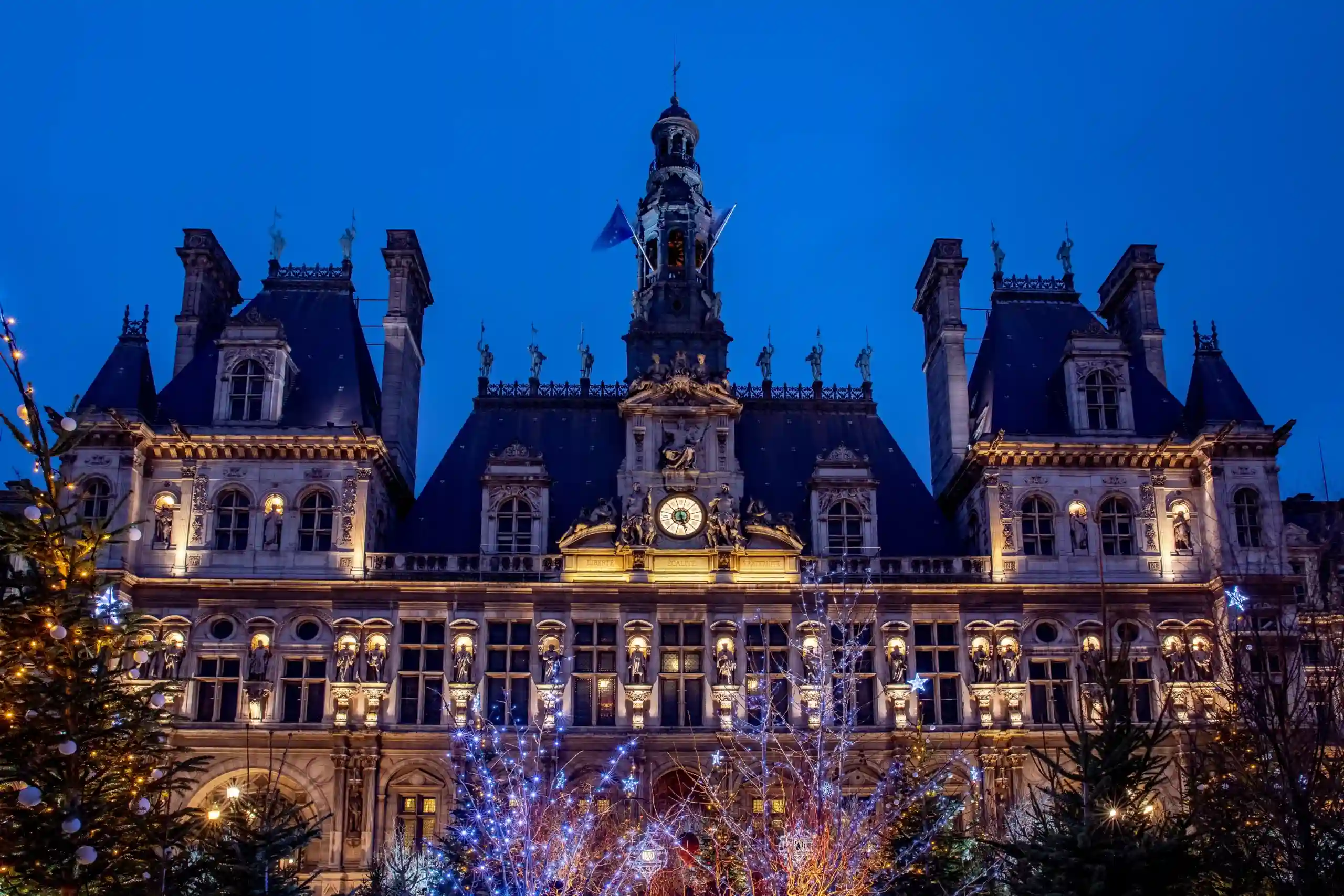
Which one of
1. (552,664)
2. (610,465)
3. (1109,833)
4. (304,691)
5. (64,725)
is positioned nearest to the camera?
(64,725)

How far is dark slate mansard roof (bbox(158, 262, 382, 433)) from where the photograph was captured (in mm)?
46875

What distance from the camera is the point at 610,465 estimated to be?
48594mm

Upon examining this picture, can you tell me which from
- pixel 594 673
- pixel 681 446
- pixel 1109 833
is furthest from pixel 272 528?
pixel 1109 833

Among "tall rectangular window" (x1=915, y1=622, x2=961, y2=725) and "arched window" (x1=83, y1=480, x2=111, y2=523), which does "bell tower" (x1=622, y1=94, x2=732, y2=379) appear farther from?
"arched window" (x1=83, y1=480, x2=111, y2=523)

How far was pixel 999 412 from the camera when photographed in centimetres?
4803

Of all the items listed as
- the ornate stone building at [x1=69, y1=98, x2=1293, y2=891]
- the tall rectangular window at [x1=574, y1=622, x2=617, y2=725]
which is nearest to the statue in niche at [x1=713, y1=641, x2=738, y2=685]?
the ornate stone building at [x1=69, y1=98, x2=1293, y2=891]

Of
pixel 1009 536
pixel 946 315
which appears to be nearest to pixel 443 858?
pixel 1009 536

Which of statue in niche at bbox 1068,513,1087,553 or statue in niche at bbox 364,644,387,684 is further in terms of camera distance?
statue in niche at bbox 1068,513,1087,553

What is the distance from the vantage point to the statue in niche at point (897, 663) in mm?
43312

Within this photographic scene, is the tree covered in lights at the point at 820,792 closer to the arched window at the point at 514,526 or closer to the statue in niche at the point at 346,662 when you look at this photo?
the arched window at the point at 514,526

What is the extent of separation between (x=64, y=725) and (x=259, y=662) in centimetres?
2555

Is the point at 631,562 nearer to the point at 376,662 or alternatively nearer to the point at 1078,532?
the point at 376,662

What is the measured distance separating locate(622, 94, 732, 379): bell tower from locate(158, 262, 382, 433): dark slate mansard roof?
9970 millimetres

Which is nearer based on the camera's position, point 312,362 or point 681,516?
point 681,516
